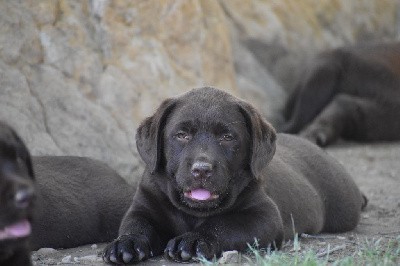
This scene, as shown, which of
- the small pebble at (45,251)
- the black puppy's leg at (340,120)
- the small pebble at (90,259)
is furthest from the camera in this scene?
the black puppy's leg at (340,120)

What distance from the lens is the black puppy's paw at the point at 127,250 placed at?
261 inches

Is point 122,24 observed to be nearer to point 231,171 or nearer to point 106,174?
point 106,174

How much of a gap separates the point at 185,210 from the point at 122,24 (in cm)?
345

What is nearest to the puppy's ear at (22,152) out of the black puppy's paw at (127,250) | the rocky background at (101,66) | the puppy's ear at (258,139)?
the black puppy's paw at (127,250)

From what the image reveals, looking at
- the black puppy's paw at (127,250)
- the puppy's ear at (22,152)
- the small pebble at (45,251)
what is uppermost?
the puppy's ear at (22,152)

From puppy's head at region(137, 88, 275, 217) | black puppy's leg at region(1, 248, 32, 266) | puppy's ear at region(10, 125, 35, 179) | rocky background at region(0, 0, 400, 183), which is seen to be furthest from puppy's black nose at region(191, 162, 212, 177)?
rocky background at region(0, 0, 400, 183)

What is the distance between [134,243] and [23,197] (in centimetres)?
148

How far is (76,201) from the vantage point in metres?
7.84

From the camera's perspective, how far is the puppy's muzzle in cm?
662

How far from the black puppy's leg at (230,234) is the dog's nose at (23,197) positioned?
1474mm

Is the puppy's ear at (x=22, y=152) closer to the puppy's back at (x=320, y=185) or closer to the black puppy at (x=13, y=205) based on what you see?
the black puppy at (x=13, y=205)

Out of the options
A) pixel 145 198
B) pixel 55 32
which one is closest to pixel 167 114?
pixel 145 198

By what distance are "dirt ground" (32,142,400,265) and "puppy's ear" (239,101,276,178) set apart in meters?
0.69

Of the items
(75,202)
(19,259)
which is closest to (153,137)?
(75,202)
